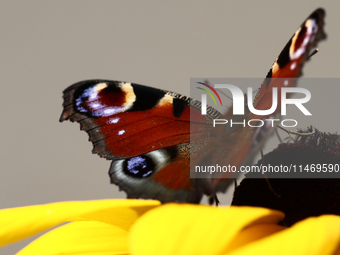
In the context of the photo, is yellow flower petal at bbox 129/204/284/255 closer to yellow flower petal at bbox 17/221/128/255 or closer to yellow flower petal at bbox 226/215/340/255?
yellow flower petal at bbox 226/215/340/255

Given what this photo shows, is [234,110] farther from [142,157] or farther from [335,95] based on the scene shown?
[335,95]

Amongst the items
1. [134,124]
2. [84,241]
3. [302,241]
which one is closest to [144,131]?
[134,124]

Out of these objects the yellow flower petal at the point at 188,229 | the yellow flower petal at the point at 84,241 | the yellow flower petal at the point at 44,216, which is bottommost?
the yellow flower petal at the point at 84,241

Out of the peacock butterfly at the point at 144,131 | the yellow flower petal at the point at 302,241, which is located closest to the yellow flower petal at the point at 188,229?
the yellow flower petal at the point at 302,241

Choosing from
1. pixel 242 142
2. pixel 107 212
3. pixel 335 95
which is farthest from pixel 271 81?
pixel 335 95

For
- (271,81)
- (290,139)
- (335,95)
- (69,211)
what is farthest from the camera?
(335,95)

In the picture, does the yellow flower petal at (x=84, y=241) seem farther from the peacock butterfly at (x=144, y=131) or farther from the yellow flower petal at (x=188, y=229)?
the yellow flower petal at (x=188, y=229)
